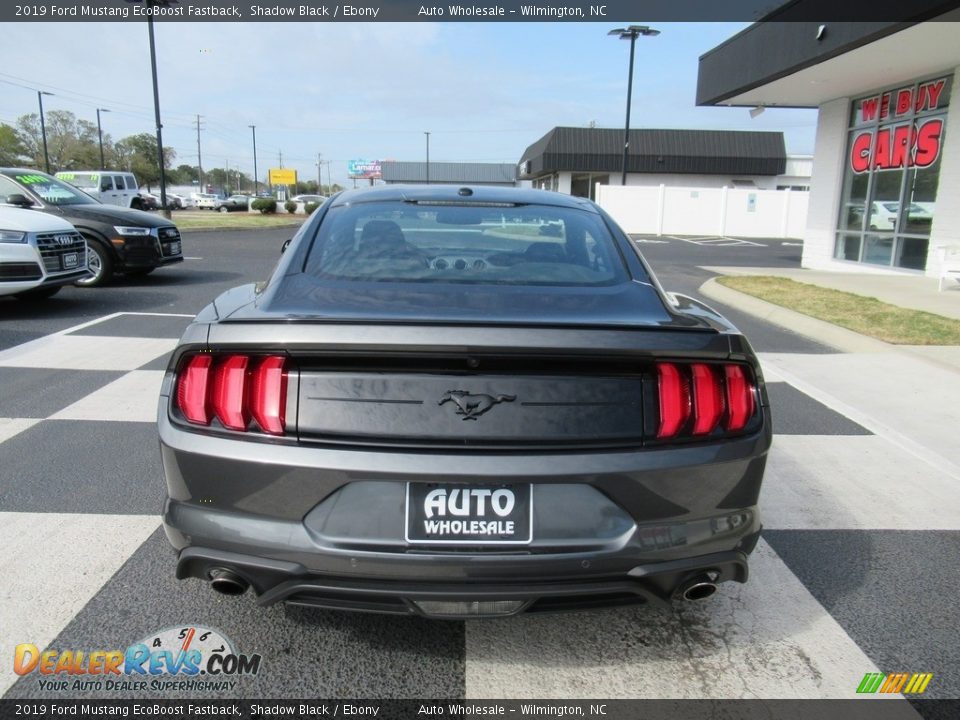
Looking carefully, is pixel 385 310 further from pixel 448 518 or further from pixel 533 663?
pixel 533 663

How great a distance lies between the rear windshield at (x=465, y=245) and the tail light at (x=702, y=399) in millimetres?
652

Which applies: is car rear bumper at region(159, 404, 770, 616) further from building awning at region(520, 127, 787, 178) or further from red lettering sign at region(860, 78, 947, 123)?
building awning at region(520, 127, 787, 178)

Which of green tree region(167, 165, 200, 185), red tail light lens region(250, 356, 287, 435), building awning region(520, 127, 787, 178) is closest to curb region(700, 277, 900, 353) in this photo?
red tail light lens region(250, 356, 287, 435)

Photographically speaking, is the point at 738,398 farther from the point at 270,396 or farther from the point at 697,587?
the point at 270,396

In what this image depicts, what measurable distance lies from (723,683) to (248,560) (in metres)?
1.50

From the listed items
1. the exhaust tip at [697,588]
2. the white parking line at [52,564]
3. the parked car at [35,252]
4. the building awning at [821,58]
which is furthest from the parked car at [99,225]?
the building awning at [821,58]

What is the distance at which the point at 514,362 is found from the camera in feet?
6.48

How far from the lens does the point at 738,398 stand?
213 cm

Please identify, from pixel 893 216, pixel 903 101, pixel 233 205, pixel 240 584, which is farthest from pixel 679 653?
pixel 233 205

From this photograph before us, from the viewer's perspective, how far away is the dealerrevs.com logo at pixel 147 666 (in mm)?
2137

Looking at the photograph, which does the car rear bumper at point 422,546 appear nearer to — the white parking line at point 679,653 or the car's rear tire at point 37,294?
the white parking line at point 679,653

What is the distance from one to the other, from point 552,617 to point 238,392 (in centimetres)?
138

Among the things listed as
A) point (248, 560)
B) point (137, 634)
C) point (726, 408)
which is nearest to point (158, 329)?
point (137, 634)

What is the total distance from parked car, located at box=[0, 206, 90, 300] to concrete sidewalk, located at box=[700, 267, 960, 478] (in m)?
7.34
